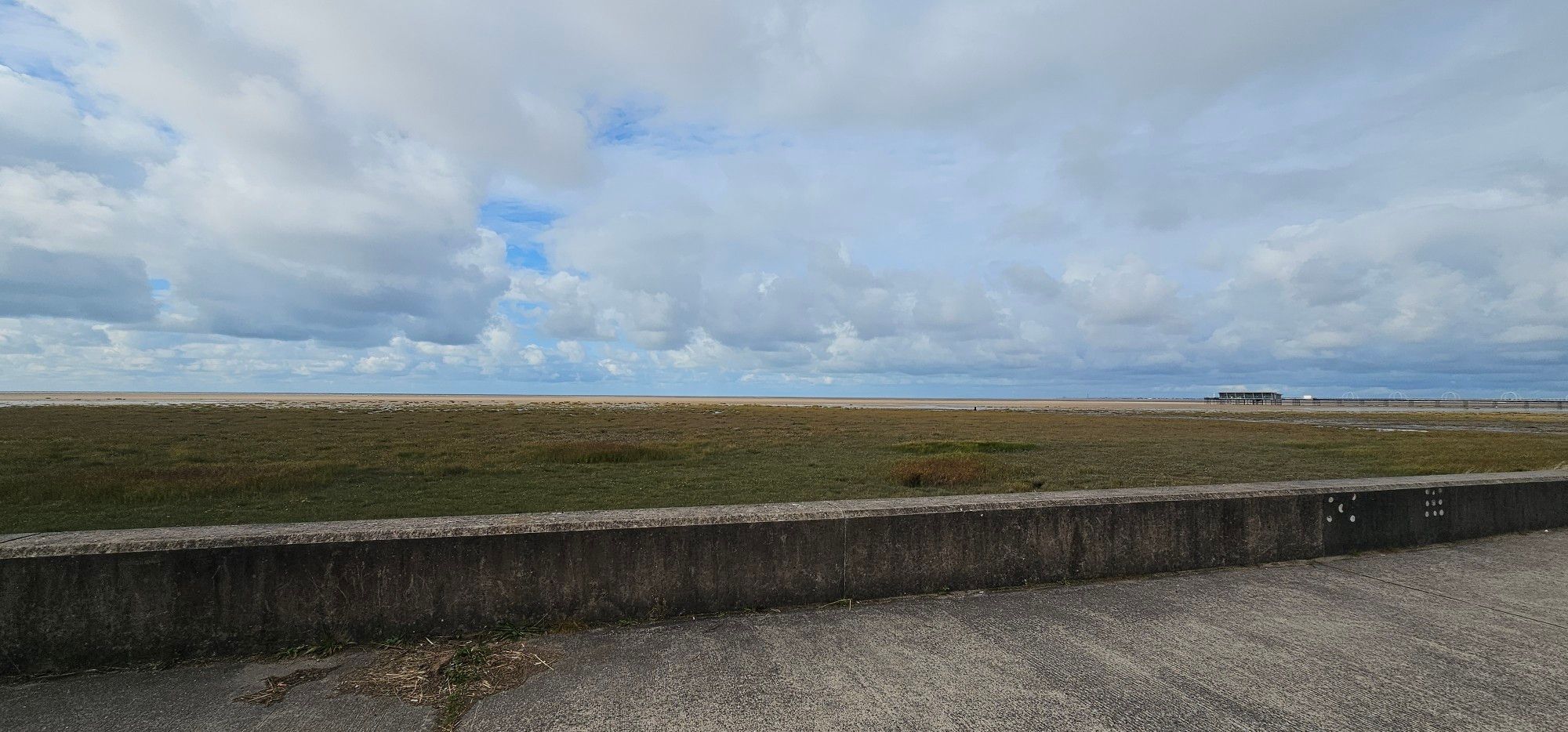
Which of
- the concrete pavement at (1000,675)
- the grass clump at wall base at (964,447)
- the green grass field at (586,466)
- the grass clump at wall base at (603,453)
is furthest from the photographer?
the grass clump at wall base at (964,447)

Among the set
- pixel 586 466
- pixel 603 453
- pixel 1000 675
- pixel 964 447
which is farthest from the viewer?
pixel 964 447

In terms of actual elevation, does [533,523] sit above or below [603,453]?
above

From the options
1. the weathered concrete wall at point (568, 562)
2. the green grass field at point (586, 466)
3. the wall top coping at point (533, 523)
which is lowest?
the green grass field at point (586, 466)

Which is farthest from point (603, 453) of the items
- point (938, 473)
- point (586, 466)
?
point (938, 473)

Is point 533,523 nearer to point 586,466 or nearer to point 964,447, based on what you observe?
point 586,466

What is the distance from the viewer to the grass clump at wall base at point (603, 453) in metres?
19.0

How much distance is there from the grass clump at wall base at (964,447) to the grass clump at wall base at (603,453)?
7141 millimetres

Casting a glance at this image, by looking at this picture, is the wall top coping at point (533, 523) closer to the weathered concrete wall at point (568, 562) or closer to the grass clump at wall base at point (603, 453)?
the weathered concrete wall at point (568, 562)

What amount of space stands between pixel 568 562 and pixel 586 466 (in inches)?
524

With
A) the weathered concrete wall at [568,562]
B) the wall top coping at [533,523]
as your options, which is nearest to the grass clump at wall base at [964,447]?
the wall top coping at [533,523]

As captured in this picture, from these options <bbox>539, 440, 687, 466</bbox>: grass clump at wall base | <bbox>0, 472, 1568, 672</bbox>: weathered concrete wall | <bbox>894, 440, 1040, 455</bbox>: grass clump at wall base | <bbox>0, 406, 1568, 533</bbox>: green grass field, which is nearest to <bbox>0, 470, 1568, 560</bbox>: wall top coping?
<bbox>0, 472, 1568, 672</bbox>: weathered concrete wall

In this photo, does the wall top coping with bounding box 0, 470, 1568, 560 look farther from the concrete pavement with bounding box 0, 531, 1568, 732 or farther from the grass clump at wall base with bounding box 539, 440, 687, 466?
the grass clump at wall base with bounding box 539, 440, 687, 466

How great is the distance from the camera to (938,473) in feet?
50.6

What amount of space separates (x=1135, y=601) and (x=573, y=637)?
358cm
